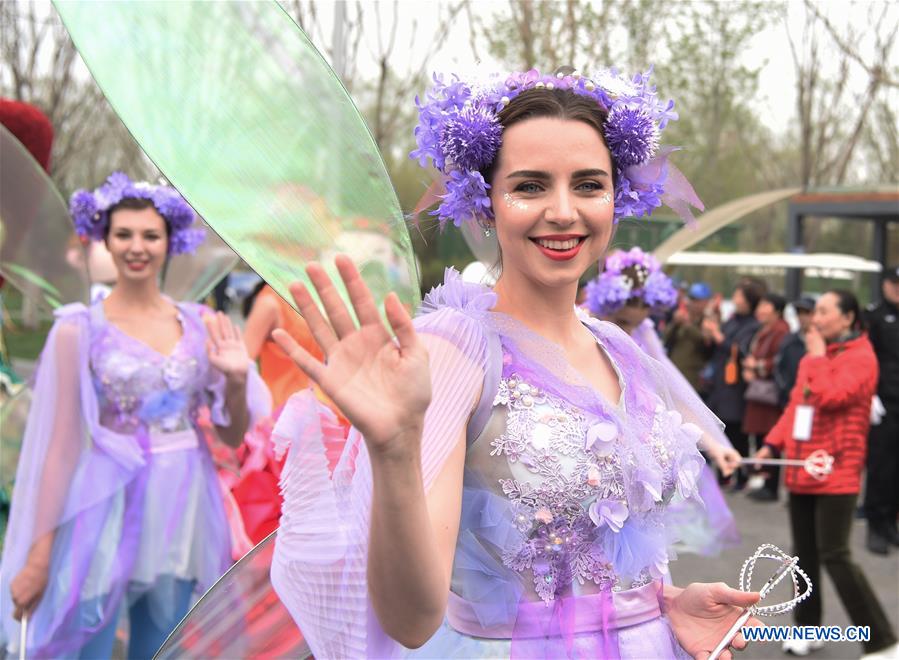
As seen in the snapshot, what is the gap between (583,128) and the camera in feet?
6.36

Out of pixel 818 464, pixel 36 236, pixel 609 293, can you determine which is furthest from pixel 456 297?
pixel 818 464

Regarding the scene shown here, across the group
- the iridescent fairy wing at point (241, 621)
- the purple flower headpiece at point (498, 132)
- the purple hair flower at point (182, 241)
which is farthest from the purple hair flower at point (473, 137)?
Result: the purple hair flower at point (182, 241)

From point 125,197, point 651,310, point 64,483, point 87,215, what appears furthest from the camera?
point 651,310

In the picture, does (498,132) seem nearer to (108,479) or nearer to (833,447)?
(108,479)

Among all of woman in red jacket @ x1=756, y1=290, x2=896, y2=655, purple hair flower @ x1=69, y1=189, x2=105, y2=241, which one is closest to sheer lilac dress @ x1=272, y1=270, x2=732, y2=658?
purple hair flower @ x1=69, y1=189, x2=105, y2=241

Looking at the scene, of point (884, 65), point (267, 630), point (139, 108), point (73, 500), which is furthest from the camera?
point (884, 65)

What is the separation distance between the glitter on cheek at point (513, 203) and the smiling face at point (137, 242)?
243 centimetres

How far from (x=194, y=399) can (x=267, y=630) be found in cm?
194

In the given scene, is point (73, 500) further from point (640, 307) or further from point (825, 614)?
point (825, 614)

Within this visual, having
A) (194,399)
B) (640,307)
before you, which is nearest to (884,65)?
(640,307)

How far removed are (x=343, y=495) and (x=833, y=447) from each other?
410 cm

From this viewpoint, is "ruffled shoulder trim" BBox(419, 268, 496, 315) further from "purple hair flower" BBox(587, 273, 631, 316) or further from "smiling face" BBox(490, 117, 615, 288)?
"purple hair flower" BBox(587, 273, 631, 316)

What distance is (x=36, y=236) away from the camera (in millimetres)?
4641

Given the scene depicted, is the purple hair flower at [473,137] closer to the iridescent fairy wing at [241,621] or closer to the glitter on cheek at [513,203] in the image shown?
the glitter on cheek at [513,203]
